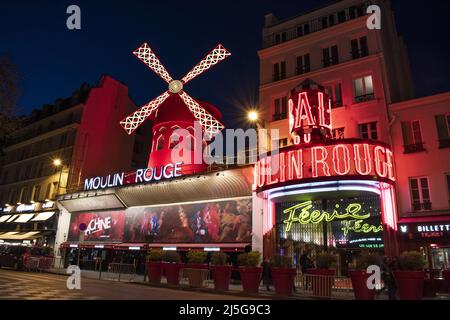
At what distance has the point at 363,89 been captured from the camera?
16328 mm

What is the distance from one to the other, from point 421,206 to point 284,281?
651 cm

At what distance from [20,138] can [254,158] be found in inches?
1073

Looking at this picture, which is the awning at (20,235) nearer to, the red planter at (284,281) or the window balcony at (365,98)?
the red planter at (284,281)

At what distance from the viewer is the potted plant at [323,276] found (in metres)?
10.6

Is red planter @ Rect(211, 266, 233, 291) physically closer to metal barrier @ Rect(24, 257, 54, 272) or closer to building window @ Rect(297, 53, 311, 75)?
building window @ Rect(297, 53, 311, 75)

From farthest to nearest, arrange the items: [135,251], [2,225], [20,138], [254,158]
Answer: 1. [20,138]
2. [2,225]
3. [135,251]
4. [254,158]

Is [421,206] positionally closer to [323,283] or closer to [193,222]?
[323,283]

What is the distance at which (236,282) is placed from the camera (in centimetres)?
1560

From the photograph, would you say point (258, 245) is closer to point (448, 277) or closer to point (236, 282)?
point (236, 282)

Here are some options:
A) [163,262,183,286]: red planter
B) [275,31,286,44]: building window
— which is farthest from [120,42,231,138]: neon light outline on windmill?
[163,262,183,286]: red planter

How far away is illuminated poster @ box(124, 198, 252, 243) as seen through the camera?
1733 centimetres

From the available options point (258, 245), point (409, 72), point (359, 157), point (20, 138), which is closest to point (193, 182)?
point (258, 245)

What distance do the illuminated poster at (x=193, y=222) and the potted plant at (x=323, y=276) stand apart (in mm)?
5733

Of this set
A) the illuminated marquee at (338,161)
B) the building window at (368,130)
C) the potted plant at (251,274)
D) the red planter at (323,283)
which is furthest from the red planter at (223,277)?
the building window at (368,130)
